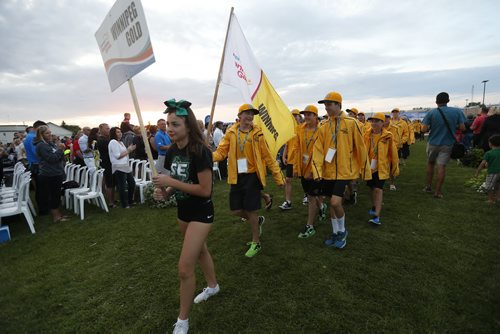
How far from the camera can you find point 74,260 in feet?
14.9

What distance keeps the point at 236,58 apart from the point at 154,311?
3.24 meters

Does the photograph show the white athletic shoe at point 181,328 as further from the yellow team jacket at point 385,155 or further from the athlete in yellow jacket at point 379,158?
the yellow team jacket at point 385,155

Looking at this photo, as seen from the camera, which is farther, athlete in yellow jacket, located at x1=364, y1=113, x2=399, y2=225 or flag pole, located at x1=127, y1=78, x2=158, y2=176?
athlete in yellow jacket, located at x1=364, y1=113, x2=399, y2=225

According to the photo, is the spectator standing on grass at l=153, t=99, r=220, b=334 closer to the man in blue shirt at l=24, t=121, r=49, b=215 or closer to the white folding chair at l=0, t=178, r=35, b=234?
the white folding chair at l=0, t=178, r=35, b=234

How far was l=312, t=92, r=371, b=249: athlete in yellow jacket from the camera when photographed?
411 cm

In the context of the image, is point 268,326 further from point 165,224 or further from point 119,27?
point 165,224

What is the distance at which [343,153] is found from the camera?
4109mm

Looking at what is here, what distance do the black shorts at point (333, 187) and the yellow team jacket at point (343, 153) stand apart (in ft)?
0.25

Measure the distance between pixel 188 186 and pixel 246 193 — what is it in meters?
1.80

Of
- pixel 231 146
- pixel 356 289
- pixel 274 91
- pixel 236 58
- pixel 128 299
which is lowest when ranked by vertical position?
pixel 356 289

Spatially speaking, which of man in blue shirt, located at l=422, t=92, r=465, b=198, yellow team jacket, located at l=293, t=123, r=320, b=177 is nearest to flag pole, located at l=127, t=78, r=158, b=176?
yellow team jacket, located at l=293, t=123, r=320, b=177

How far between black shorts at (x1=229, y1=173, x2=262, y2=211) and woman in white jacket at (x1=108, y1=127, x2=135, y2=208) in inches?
151

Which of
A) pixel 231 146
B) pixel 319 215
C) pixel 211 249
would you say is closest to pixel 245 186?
pixel 231 146

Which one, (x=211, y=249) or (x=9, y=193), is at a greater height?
(x=9, y=193)
